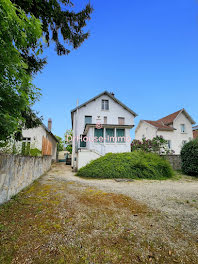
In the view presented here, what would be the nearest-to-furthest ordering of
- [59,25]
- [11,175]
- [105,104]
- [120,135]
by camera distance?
1. [11,175]
2. [59,25]
3. [120,135]
4. [105,104]

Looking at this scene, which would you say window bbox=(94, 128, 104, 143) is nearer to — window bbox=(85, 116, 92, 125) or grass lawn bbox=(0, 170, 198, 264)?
window bbox=(85, 116, 92, 125)

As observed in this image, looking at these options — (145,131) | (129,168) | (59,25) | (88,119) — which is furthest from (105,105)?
(59,25)

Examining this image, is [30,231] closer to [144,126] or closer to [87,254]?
[87,254]

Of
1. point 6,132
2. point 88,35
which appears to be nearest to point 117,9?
point 88,35

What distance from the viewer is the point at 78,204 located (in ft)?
10.7

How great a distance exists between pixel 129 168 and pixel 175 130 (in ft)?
48.1

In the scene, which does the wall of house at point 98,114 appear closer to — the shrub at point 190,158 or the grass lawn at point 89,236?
the shrub at point 190,158

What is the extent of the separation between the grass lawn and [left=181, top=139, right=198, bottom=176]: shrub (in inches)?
355

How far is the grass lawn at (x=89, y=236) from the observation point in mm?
1569

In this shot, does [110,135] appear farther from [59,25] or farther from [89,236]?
[89,236]

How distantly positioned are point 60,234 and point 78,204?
1.31 meters

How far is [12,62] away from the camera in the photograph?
1.91 meters

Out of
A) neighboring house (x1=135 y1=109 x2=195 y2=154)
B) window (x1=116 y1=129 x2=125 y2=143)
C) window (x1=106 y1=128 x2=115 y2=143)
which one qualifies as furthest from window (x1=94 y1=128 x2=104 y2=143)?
neighboring house (x1=135 y1=109 x2=195 y2=154)

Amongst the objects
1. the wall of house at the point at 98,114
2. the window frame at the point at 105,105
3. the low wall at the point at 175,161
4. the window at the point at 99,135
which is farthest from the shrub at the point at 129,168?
the window frame at the point at 105,105
